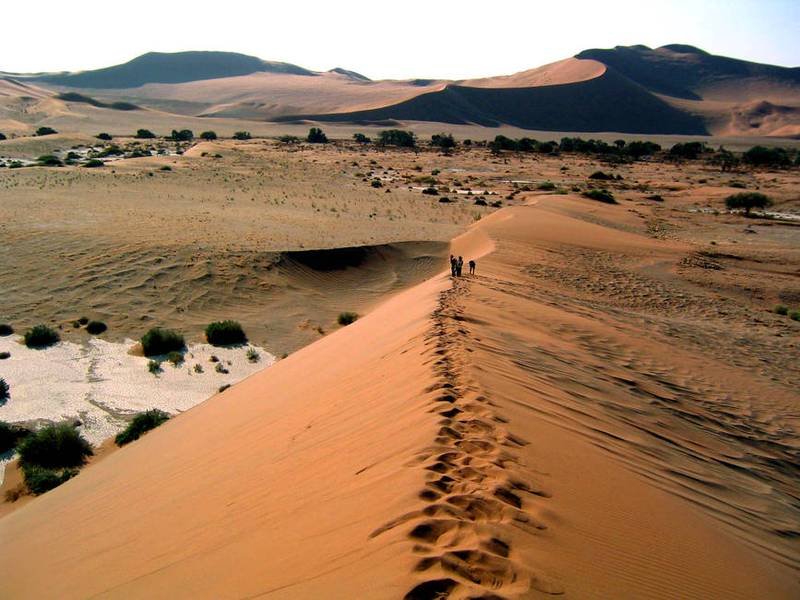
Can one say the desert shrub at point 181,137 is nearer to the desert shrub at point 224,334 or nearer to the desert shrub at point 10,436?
the desert shrub at point 224,334

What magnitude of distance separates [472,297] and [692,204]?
→ 30.8m

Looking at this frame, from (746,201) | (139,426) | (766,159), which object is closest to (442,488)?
(139,426)

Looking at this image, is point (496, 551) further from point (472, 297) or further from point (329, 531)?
point (472, 297)

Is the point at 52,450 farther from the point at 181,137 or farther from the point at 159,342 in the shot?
the point at 181,137

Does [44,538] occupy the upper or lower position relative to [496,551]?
lower

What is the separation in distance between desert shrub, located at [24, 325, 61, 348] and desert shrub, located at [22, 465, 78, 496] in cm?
571

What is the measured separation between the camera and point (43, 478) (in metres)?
8.61

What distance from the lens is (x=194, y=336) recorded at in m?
15.1

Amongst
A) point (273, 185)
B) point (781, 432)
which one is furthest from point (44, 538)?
point (273, 185)

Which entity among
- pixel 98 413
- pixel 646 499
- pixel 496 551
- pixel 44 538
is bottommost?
pixel 98 413

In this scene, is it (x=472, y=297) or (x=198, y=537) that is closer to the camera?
(x=198, y=537)

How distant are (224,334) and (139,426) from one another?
4.76 m

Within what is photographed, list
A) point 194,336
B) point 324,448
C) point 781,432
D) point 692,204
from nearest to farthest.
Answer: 1. point 324,448
2. point 781,432
3. point 194,336
4. point 692,204

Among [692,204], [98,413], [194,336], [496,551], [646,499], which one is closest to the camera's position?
[496,551]
